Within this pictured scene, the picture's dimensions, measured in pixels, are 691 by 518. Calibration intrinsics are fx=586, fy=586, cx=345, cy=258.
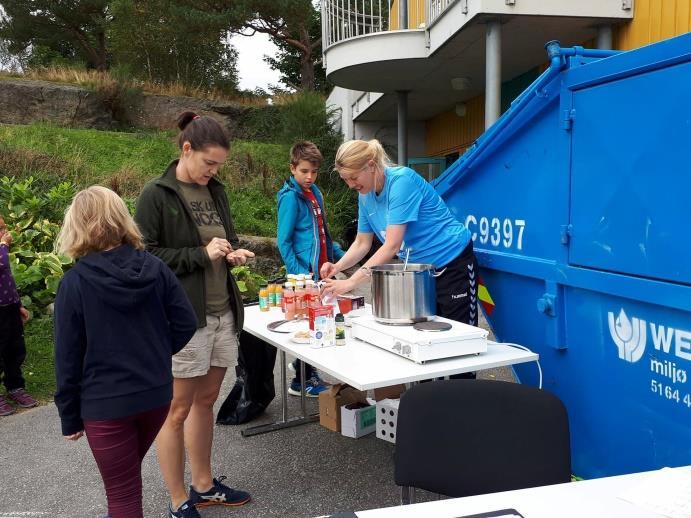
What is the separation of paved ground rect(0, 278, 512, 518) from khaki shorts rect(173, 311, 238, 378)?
89cm

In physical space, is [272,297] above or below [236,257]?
below

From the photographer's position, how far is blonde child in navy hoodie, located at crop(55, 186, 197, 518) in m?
2.12

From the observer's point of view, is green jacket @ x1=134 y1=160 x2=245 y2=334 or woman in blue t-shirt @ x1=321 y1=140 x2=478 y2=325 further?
woman in blue t-shirt @ x1=321 y1=140 x2=478 y2=325

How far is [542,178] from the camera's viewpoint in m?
3.04

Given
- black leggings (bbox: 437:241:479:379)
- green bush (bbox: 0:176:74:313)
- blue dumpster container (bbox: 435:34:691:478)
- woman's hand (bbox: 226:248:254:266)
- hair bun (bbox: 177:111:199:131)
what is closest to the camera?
blue dumpster container (bbox: 435:34:691:478)

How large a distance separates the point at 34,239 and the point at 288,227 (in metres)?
5.13

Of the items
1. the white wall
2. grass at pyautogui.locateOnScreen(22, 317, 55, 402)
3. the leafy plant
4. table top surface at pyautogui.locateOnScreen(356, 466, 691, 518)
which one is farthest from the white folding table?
the white wall

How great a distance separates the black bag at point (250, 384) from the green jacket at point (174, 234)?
160 cm

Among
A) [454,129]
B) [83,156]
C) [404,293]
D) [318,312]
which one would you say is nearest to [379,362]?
[404,293]

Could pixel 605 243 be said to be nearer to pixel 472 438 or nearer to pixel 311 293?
pixel 472 438

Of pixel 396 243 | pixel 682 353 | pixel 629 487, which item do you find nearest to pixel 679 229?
pixel 682 353

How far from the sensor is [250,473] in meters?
3.58

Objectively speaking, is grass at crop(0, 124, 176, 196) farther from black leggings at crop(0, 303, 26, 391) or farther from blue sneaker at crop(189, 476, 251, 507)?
blue sneaker at crop(189, 476, 251, 507)

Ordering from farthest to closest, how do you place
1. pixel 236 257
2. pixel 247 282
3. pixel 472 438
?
1. pixel 247 282
2. pixel 236 257
3. pixel 472 438
